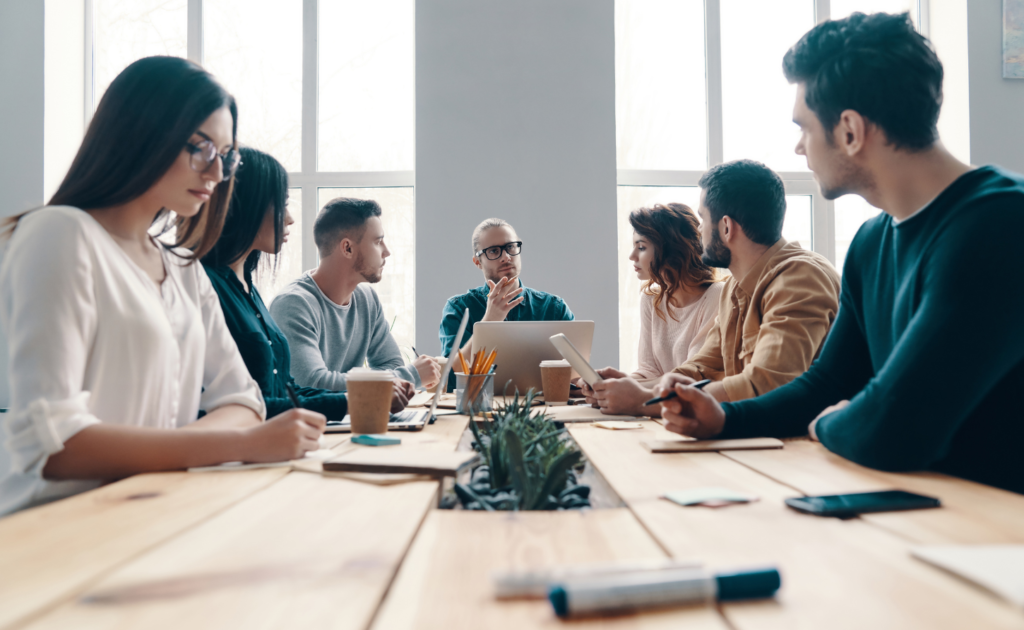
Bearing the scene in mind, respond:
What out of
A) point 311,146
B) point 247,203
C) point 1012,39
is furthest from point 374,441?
point 1012,39

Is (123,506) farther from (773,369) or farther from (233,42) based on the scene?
(233,42)

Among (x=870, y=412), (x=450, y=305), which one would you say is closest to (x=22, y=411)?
(x=870, y=412)

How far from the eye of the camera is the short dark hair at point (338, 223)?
276 cm

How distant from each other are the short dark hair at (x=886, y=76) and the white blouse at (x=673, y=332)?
149 cm

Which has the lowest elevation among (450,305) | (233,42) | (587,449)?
(587,449)

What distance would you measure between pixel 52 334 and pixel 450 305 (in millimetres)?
2443

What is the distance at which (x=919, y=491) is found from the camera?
79 cm

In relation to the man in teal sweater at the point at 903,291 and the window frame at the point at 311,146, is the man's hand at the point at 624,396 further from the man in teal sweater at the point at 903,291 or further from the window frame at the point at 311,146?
the window frame at the point at 311,146

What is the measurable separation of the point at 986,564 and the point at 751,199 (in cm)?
165

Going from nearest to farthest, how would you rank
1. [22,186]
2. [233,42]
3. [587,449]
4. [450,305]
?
1. [587,449]
2. [450,305]
3. [22,186]
4. [233,42]

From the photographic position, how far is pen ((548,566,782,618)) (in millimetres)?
436

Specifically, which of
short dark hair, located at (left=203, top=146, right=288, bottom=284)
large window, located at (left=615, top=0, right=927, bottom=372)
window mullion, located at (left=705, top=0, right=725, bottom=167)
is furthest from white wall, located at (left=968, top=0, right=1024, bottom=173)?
short dark hair, located at (left=203, top=146, right=288, bottom=284)

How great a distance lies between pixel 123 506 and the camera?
74 cm

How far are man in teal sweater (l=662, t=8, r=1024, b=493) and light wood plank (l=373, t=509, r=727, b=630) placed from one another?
0.51 meters
